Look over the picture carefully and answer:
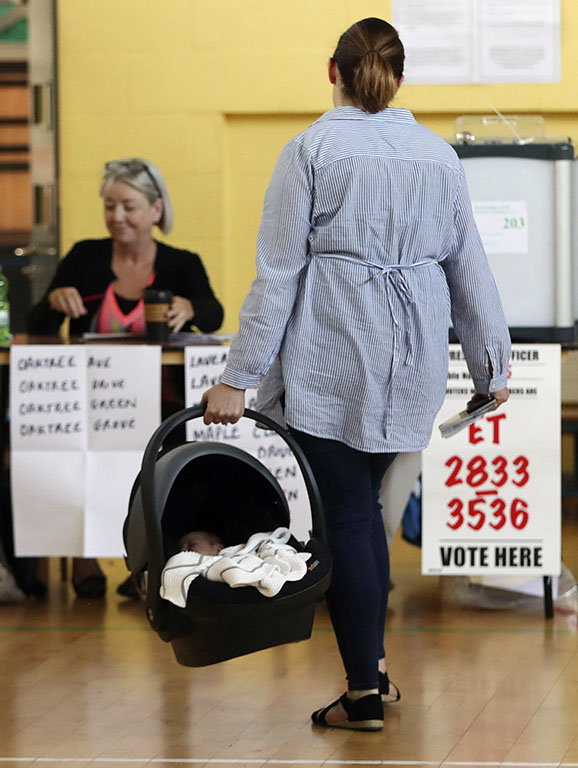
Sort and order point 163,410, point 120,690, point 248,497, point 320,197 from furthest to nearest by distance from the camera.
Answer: point 163,410 → point 120,690 → point 248,497 → point 320,197

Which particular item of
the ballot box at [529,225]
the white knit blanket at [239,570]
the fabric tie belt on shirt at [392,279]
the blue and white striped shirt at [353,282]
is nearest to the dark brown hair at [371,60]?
the blue and white striped shirt at [353,282]

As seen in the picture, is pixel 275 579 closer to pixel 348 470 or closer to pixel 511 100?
pixel 348 470

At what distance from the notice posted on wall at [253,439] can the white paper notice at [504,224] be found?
0.74 metres

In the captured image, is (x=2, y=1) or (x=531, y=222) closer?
(x=531, y=222)

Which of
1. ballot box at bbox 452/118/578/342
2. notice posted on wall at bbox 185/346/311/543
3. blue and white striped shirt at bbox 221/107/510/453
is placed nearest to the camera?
blue and white striped shirt at bbox 221/107/510/453

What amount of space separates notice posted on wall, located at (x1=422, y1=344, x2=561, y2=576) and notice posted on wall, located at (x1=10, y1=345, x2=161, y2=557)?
0.78 m

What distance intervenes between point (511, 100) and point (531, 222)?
1.80 meters

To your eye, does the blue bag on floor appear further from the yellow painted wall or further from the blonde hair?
the yellow painted wall

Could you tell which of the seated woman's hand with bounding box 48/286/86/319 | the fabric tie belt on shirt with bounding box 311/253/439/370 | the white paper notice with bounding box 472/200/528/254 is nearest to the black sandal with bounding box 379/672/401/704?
the fabric tie belt on shirt with bounding box 311/253/439/370

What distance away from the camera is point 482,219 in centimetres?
308

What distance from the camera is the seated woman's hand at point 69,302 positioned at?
346cm

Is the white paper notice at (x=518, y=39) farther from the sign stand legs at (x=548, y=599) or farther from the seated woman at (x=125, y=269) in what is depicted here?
the sign stand legs at (x=548, y=599)

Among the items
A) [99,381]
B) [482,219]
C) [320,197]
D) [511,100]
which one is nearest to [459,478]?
[482,219]

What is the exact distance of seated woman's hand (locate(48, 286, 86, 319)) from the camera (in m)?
3.46
